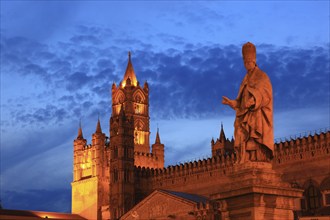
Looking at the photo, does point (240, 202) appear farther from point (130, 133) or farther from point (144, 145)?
point (144, 145)

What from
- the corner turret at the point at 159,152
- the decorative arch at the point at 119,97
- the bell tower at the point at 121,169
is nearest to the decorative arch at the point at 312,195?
the bell tower at the point at 121,169

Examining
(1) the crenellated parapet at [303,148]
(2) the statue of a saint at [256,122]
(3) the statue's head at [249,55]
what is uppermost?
(1) the crenellated parapet at [303,148]

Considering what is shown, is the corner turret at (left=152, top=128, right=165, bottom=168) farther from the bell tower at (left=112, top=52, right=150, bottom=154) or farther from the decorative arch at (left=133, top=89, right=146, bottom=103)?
the decorative arch at (left=133, top=89, right=146, bottom=103)

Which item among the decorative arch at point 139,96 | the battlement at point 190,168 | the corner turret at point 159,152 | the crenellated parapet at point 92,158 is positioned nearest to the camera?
the battlement at point 190,168

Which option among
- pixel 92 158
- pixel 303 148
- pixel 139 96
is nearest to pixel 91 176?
pixel 92 158

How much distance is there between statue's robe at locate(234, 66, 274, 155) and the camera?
31.1 feet

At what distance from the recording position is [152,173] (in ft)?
216

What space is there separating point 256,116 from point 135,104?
2829 inches

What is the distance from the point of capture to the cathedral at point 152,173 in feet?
157

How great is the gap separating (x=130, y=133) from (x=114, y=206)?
8.47m

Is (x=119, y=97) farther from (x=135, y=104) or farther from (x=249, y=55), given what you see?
(x=249, y=55)

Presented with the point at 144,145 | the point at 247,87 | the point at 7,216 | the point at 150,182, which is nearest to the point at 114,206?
the point at 150,182

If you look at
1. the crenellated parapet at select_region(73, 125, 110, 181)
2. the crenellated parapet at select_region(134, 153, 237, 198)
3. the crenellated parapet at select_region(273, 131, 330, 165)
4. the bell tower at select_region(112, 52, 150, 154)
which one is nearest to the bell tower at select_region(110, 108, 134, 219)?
the crenellated parapet at select_region(134, 153, 237, 198)

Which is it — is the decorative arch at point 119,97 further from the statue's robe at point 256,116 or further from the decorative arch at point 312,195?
the statue's robe at point 256,116
